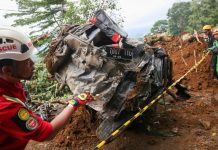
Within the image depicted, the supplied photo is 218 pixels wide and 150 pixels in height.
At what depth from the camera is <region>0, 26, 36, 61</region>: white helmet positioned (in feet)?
7.27

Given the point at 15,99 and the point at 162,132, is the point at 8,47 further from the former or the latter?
the point at 162,132

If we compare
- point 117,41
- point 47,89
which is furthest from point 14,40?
point 47,89

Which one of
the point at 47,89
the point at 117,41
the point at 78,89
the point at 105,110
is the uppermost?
the point at 117,41

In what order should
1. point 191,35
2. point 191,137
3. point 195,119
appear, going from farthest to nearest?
point 191,35 < point 195,119 < point 191,137

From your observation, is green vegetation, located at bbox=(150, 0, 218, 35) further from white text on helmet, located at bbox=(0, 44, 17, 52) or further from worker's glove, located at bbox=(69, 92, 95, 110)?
white text on helmet, located at bbox=(0, 44, 17, 52)

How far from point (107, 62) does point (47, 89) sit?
6.93m

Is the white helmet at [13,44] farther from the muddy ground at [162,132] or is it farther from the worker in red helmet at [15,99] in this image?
the muddy ground at [162,132]

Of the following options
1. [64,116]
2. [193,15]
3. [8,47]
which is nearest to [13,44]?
[8,47]

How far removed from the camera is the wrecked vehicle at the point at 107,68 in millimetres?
4305

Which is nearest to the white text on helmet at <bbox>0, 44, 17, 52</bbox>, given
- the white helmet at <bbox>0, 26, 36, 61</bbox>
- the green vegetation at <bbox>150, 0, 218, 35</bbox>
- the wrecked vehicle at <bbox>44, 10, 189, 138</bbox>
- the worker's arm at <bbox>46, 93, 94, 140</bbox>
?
the white helmet at <bbox>0, 26, 36, 61</bbox>

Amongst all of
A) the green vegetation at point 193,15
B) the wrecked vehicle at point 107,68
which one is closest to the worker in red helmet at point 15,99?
the wrecked vehicle at point 107,68

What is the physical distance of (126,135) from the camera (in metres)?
5.10

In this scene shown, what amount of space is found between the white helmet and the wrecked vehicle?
6.47 ft

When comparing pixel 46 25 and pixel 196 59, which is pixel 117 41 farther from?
pixel 46 25
